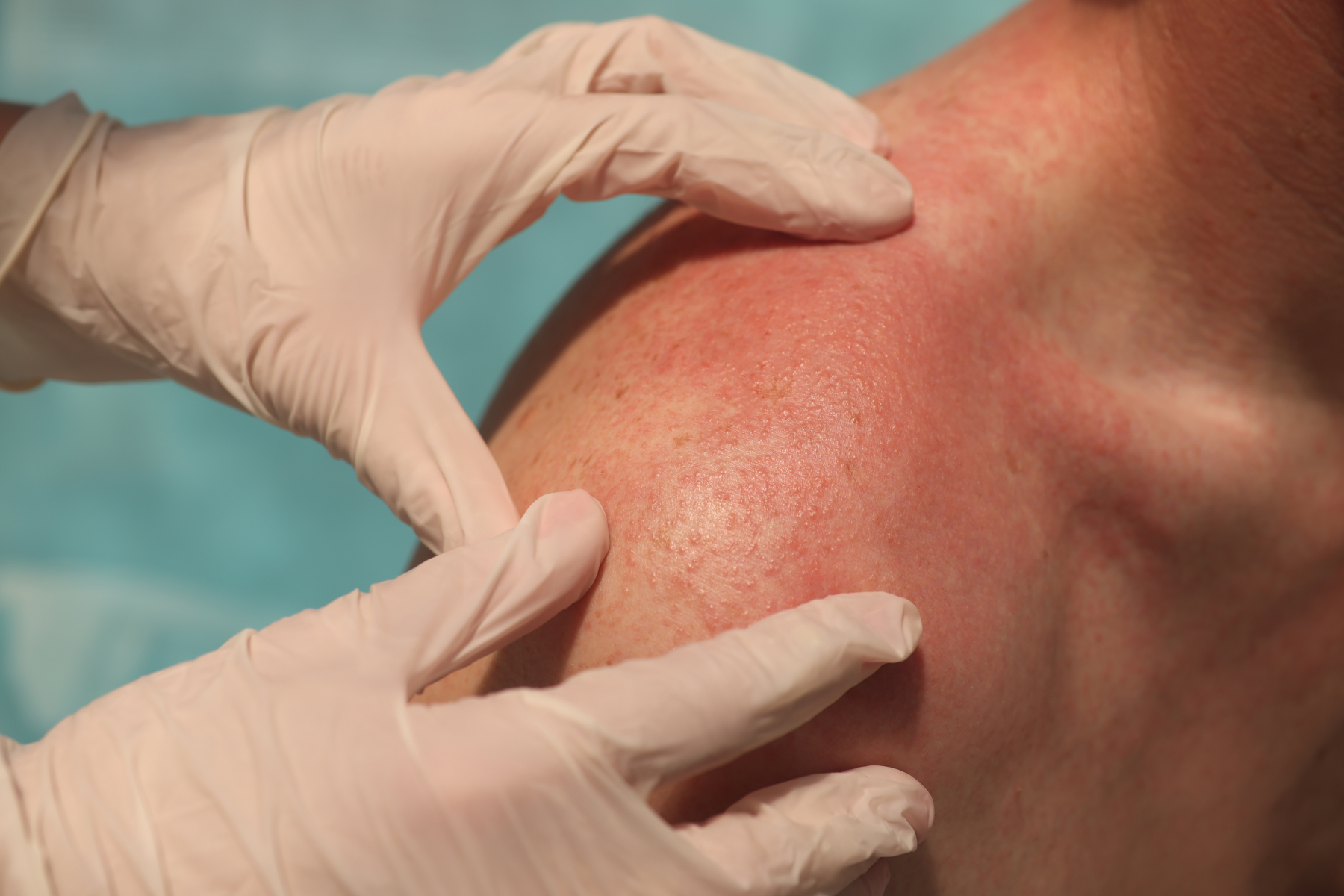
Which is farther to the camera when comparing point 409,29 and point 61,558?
point 409,29

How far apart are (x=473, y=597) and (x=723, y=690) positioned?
27cm

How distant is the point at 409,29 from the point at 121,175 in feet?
7.08

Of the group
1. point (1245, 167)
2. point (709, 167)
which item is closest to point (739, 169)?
point (709, 167)

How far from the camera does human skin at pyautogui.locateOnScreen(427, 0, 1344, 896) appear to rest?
947mm

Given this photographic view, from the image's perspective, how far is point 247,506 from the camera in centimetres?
270

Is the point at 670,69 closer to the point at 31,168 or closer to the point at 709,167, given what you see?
the point at 709,167

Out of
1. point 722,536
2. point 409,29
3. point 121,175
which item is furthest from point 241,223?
point 409,29

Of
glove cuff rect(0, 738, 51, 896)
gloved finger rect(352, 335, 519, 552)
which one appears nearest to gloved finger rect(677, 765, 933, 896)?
gloved finger rect(352, 335, 519, 552)

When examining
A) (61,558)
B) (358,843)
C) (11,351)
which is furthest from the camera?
(61,558)

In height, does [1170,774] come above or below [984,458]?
below

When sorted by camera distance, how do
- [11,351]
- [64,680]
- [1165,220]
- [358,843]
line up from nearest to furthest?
1. [358,843]
2. [1165,220]
3. [11,351]
4. [64,680]

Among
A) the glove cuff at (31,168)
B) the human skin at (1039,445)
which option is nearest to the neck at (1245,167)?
the human skin at (1039,445)

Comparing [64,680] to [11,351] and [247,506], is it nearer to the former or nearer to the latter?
[247,506]

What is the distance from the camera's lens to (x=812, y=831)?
2.86 ft
